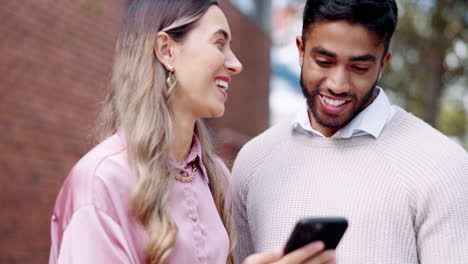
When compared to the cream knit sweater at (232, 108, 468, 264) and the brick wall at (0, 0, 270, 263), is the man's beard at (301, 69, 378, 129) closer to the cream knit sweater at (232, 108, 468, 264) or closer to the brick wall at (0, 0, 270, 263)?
the cream knit sweater at (232, 108, 468, 264)

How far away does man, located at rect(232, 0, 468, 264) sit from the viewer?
2.46 m

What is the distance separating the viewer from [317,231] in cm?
194

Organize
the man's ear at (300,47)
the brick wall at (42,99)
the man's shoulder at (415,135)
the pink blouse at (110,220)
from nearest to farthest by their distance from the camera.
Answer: the pink blouse at (110,220), the man's shoulder at (415,135), the man's ear at (300,47), the brick wall at (42,99)

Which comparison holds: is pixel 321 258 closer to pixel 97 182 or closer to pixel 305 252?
pixel 305 252

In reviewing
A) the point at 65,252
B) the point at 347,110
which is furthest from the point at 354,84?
the point at 65,252

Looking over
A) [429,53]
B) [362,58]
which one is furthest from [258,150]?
[429,53]

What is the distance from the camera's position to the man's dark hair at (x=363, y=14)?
8.55ft

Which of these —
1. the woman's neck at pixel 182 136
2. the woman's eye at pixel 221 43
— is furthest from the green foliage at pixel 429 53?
the woman's neck at pixel 182 136

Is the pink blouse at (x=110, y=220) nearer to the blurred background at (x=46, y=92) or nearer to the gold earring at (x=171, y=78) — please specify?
the gold earring at (x=171, y=78)

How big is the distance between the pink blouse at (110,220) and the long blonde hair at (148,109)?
0.04 m

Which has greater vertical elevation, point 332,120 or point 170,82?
point 170,82

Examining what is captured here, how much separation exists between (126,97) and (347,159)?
3.17ft

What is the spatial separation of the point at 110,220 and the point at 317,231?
0.64 meters

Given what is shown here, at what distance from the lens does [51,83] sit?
6.09 metres
